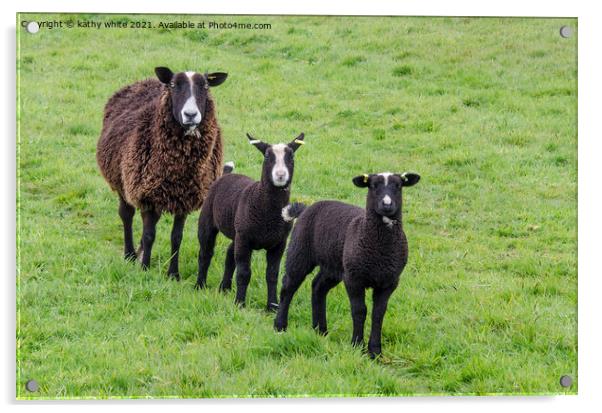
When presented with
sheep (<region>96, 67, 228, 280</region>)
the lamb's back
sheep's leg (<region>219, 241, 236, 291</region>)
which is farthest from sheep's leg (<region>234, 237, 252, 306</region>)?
sheep (<region>96, 67, 228, 280</region>)

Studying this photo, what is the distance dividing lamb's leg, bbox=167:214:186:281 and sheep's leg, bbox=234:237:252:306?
0.93 metres

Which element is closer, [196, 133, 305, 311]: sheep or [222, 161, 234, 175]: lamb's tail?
[196, 133, 305, 311]: sheep

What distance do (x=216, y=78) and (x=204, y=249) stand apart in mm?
1509

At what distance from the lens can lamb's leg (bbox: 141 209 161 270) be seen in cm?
855

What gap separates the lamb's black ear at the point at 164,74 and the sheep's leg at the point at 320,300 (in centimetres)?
230

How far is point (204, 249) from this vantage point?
8328 millimetres

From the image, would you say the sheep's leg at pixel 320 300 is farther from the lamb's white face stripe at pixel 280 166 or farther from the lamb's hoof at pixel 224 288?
the lamb's hoof at pixel 224 288

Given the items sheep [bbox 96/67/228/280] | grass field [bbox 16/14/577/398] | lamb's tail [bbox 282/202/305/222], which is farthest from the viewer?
sheep [bbox 96/67/228/280]

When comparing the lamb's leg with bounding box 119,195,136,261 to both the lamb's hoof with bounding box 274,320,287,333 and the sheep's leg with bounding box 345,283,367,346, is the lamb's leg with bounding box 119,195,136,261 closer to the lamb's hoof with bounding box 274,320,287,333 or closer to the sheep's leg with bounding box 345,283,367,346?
the lamb's hoof with bounding box 274,320,287,333

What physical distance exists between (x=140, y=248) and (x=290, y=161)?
7.25 feet

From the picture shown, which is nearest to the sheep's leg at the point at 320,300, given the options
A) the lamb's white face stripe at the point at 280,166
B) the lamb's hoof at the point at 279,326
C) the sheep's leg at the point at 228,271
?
the lamb's hoof at the point at 279,326

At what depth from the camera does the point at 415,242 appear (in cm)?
816

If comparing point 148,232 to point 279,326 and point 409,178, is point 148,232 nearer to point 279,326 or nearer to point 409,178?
point 279,326
